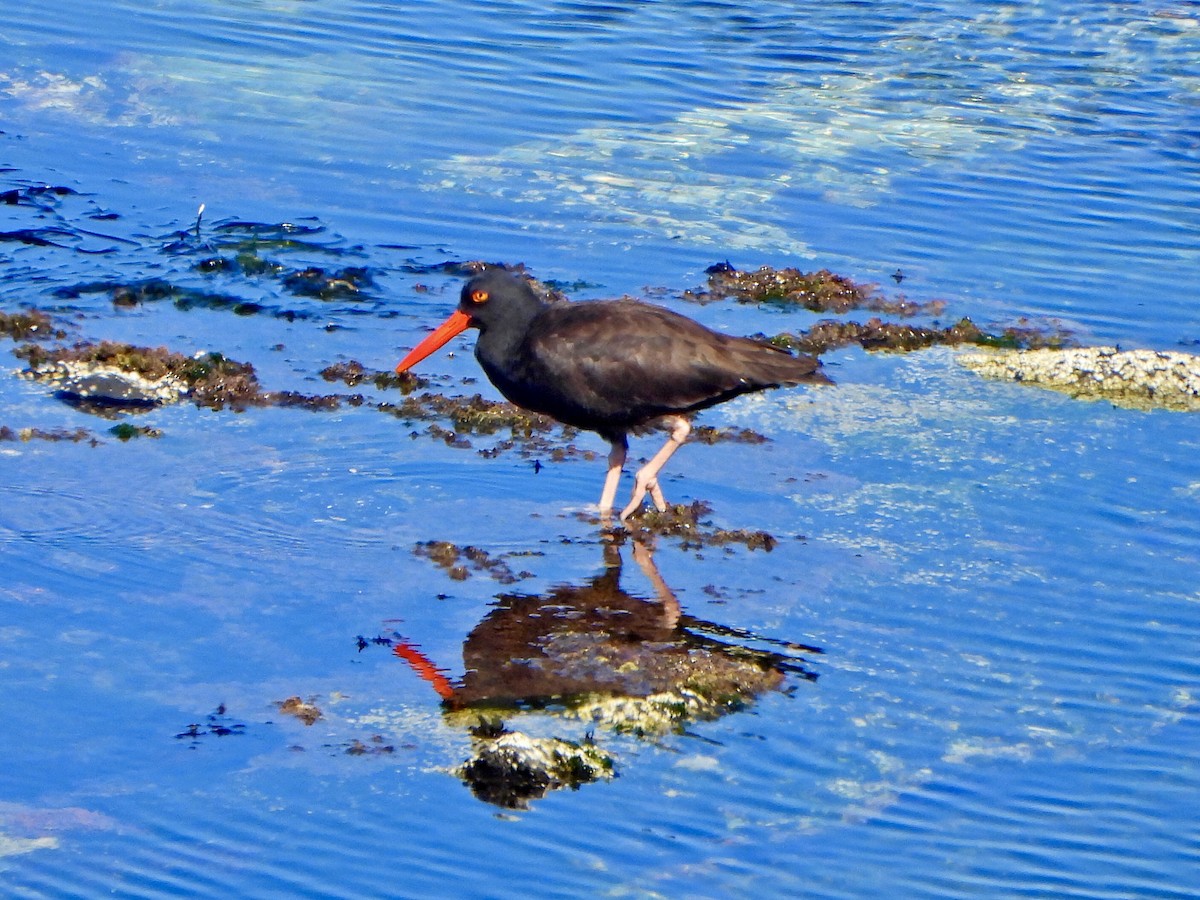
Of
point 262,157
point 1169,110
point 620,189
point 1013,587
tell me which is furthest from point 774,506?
point 1169,110

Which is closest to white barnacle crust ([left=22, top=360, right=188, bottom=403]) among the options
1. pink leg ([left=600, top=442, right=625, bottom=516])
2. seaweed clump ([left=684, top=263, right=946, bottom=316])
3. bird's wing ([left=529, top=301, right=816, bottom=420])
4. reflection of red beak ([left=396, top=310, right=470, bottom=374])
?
reflection of red beak ([left=396, top=310, right=470, bottom=374])

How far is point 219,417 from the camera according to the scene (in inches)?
304

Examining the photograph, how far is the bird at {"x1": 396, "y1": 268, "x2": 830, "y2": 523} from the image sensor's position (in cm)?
721

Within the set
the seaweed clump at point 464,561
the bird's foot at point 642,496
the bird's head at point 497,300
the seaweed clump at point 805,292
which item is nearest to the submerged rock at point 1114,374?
the seaweed clump at point 805,292

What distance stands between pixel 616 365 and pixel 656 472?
47cm

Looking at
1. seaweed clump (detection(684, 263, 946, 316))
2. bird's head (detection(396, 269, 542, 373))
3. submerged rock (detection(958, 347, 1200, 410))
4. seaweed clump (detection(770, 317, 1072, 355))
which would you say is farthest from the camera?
seaweed clump (detection(684, 263, 946, 316))

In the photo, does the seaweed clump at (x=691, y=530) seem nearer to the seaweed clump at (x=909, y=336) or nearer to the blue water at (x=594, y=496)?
the blue water at (x=594, y=496)

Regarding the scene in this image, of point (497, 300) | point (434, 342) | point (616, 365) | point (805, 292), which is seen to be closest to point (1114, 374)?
point (805, 292)

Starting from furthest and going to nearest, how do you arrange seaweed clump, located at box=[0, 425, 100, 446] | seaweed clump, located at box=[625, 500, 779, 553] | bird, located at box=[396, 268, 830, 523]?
seaweed clump, located at box=[0, 425, 100, 446]
bird, located at box=[396, 268, 830, 523]
seaweed clump, located at box=[625, 500, 779, 553]

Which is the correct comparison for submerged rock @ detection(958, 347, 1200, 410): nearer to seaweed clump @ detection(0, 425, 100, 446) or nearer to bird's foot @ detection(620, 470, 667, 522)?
bird's foot @ detection(620, 470, 667, 522)

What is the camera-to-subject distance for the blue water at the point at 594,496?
16.1 ft

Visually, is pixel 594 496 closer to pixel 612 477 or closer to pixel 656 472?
pixel 612 477

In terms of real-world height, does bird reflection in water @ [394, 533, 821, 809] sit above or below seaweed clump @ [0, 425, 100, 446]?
below

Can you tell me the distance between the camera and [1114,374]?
8.59 m
